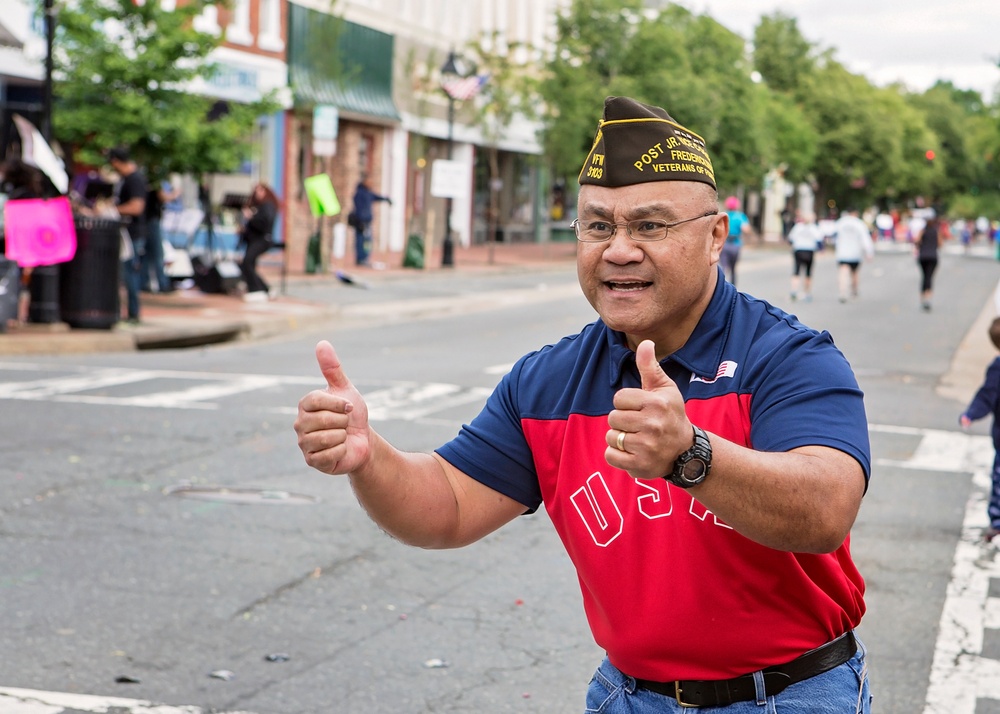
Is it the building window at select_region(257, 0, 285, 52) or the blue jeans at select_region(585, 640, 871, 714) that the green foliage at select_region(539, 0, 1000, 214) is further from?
the blue jeans at select_region(585, 640, 871, 714)

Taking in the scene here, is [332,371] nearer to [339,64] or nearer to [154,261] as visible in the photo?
[154,261]

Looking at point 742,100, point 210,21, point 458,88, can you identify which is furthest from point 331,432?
point 742,100

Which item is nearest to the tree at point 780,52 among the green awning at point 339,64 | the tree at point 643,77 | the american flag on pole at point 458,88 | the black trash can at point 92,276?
the tree at point 643,77

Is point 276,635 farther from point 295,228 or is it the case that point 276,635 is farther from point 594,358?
point 295,228

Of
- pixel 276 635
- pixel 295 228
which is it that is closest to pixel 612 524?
pixel 276 635

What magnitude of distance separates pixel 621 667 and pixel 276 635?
327cm

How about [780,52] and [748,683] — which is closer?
[748,683]

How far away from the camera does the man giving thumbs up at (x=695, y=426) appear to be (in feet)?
8.52

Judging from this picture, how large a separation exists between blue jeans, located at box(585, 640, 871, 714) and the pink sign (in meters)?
14.1

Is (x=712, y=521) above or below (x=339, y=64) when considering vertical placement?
below

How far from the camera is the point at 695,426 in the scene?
246 cm

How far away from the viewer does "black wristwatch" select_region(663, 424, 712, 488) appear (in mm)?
2264

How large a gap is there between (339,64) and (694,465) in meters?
29.0

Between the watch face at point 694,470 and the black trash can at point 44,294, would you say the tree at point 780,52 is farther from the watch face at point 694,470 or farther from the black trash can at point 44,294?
the watch face at point 694,470
